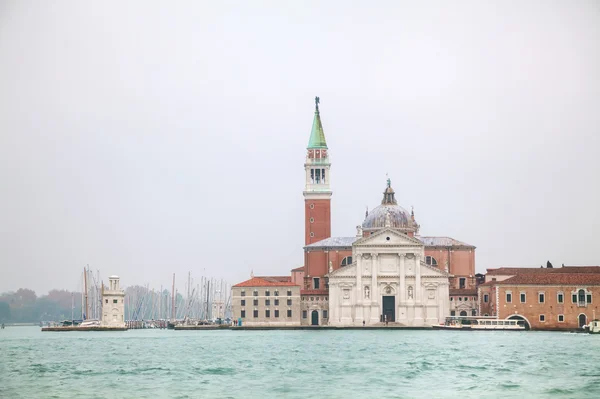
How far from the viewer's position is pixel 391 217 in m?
90.1

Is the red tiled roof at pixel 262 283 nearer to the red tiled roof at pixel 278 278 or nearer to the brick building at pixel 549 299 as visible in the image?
the red tiled roof at pixel 278 278

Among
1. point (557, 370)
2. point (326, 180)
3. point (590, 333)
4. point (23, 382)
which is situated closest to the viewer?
point (23, 382)

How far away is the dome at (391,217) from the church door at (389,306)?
6560 mm

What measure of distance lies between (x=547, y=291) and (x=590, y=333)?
223 inches

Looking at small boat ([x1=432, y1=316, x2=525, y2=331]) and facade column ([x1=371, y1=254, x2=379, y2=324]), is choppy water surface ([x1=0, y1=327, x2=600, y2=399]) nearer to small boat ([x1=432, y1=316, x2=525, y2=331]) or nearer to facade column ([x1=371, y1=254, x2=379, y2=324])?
small boat ([x1=432, y1=316, x2=525, y2=331])

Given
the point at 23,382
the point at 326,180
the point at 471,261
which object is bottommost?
the point at 23,382

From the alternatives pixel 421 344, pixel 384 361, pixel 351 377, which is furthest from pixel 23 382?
pixel 421 344

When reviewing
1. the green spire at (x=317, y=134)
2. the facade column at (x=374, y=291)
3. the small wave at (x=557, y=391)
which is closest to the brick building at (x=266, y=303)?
the facade column at (x=374, y=291)

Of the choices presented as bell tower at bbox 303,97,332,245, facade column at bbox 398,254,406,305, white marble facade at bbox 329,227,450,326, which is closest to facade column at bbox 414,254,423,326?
white marble facade at bbox 329,227,450,326

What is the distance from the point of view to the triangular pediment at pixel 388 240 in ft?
279

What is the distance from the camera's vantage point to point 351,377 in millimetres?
38406

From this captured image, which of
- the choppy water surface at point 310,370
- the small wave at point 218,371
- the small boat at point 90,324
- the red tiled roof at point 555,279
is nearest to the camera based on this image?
the choppy water surface at point 310,370

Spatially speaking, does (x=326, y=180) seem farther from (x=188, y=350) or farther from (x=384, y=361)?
(x=384, y=361)

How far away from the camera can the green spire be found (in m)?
97.1
